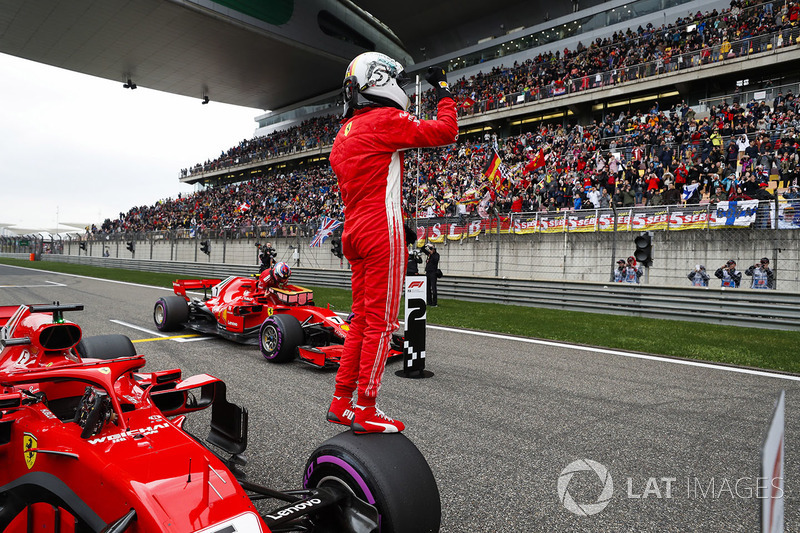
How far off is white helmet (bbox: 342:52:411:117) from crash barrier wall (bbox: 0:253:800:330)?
33.0ft

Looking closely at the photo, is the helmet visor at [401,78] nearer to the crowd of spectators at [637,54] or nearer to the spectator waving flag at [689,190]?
the spectator waving flag at [689,190]

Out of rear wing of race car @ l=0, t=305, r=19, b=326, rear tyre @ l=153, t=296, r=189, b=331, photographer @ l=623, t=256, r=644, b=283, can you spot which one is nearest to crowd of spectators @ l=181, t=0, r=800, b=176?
photographer @ l=623, t=256, r=644, b=283

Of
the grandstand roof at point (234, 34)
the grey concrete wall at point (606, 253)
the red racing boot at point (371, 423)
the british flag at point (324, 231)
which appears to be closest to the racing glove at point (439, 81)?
the red racing boot at point (371, 423)

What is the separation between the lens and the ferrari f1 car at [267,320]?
597cm

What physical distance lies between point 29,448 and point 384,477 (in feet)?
5.22

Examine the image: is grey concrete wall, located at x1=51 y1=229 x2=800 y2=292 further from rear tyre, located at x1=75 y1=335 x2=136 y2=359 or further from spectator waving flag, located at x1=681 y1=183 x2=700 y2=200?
rear tyre, located at x1=75 y1=335 x2=136 y2=359

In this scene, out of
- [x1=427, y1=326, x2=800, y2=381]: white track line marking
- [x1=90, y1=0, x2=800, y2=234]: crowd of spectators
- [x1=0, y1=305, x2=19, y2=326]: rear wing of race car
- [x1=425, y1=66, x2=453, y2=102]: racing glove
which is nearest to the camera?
[x1=425, y1=66, x2=453, y2=102]: racing glove

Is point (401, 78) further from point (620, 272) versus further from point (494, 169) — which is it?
point (494, 169)

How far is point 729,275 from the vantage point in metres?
11.7

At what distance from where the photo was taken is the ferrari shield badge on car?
2078 millimetres

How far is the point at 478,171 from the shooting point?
72.8 feet

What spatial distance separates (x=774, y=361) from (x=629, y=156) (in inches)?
510

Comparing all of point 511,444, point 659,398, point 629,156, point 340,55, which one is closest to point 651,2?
point 629,156

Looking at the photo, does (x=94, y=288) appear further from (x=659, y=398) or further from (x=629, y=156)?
(x=629, y=156)
